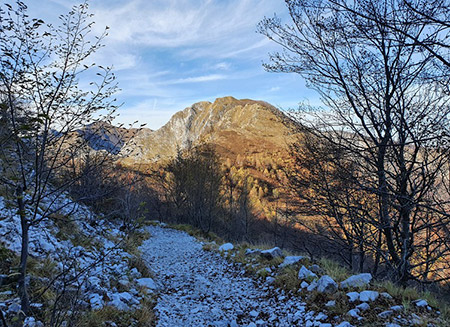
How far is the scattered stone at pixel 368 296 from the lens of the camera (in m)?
3.94

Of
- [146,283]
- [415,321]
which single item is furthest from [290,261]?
[146,283]

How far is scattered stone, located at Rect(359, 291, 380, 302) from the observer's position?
3.94 meters

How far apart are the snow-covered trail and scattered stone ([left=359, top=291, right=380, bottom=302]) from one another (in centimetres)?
99

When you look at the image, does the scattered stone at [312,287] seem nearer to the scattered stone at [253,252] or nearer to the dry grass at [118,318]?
the dry grass at [118,318]

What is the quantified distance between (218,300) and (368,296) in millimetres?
3005

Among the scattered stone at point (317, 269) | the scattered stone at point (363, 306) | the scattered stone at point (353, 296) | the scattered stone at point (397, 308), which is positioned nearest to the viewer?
the scattered stone at point (397, 308)

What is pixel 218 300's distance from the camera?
17.9 feet

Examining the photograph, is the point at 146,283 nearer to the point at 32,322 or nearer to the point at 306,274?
the point at 32,322

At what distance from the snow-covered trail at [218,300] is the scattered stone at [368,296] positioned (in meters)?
0.99

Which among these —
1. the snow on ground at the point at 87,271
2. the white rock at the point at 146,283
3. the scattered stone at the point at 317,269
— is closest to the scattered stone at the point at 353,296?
the scattered stone at the point at 317,269

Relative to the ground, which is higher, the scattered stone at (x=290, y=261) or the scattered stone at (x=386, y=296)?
the scattered stone at (x=386, y=296)

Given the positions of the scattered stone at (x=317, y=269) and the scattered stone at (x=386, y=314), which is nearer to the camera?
the scattered stone at (x=386, y=314)

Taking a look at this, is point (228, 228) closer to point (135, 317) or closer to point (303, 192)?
point (303, 192)

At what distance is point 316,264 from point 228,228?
72.7ft
